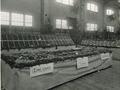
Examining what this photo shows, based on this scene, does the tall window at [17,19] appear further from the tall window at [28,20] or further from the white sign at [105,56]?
the white sign at [105,56]

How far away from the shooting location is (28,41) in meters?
4.95

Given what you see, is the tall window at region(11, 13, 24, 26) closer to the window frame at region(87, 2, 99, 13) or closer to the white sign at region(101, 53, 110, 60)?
the white sign at region(101, 53, 110, 60)

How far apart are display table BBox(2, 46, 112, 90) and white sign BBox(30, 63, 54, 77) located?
6cm

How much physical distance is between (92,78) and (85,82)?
387 millimetres

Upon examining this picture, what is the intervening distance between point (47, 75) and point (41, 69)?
0.22m

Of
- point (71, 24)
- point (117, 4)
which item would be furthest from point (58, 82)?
point (117, 4)

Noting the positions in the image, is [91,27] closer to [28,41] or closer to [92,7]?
[92,7]

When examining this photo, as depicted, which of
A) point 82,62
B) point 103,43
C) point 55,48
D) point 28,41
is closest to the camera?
point 82,62

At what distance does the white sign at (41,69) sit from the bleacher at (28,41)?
2416 mm

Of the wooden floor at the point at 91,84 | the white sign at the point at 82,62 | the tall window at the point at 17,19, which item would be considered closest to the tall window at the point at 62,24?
the tall window at the point at 17,19

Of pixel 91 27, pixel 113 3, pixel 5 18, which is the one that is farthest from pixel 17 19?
pixel 113 3

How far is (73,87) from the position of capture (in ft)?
8.65

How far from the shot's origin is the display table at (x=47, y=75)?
199 centimetres

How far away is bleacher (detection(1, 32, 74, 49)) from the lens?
4.43 m
